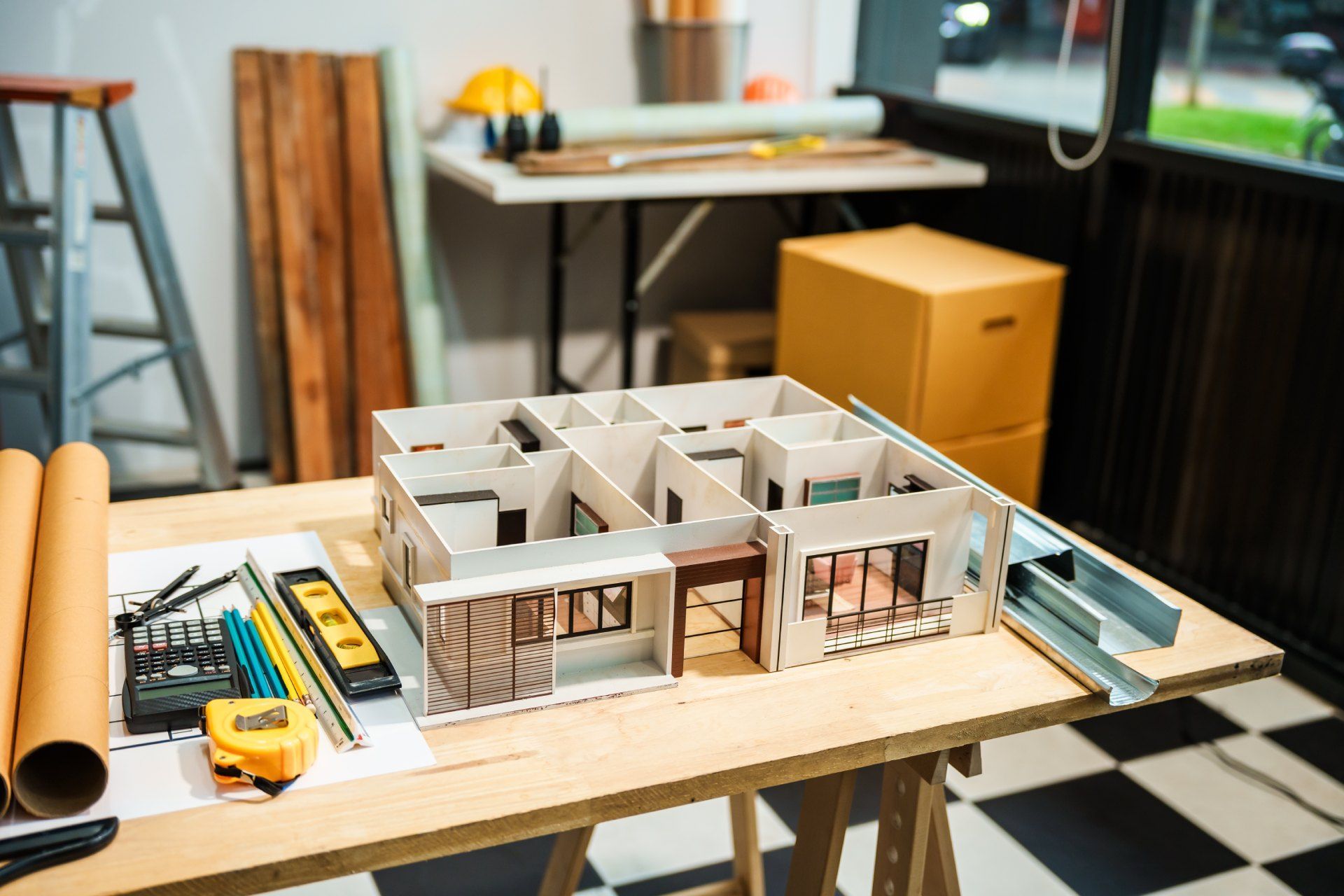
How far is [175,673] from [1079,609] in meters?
0.98

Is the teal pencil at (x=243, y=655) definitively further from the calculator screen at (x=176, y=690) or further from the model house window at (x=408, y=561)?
the model house window at (x=408, y=561)

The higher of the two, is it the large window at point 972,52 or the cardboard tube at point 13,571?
the large window at point 972,52

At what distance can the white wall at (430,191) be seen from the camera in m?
3.39

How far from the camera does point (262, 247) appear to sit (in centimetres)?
357

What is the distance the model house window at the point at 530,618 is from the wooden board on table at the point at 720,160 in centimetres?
217

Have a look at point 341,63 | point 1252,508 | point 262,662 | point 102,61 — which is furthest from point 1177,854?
point 102,61

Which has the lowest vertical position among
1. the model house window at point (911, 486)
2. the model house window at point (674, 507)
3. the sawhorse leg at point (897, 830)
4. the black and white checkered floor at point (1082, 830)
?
the black and white checkered floor at point (1082, 830)

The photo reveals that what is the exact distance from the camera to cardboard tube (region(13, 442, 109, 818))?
1074 millimetres

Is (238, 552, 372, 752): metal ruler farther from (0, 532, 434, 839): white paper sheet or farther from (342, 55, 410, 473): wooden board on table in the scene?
(342, 55, 410, 473): wooden board on table

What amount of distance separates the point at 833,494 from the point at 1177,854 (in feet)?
4.08

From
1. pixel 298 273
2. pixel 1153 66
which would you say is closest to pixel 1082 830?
pixel 1153 66

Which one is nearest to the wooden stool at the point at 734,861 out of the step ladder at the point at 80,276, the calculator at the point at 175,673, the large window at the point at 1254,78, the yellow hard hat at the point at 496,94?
the calculator at the point at 175,673

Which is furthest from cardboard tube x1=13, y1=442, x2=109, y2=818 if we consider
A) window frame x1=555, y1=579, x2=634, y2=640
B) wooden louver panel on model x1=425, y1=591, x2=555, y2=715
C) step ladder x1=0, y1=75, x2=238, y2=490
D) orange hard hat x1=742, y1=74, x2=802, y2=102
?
orange hard hat x1=742, y1=74, x2=802, y2=102

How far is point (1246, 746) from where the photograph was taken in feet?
8.75
